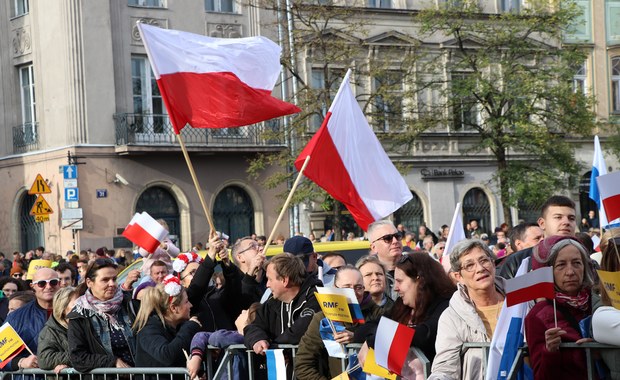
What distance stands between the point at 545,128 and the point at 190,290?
22911 mm

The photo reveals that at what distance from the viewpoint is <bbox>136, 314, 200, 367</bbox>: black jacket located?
835cm

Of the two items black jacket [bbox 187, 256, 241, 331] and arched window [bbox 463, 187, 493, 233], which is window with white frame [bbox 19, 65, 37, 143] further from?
black jacket [bbox 187, 256, 241, 331]

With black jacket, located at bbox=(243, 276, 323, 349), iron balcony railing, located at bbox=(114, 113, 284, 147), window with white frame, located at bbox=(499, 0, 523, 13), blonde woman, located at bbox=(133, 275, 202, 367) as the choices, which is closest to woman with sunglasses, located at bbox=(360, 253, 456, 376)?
black jacket, located at bbox=(243, 276, 323, 349)

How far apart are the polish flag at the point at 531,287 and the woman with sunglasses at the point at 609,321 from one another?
0.29 meters

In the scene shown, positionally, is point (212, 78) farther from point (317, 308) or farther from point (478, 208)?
point (478, 208)

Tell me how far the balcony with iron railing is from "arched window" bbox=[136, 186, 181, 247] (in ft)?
4.95

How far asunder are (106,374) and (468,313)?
3.31 metres

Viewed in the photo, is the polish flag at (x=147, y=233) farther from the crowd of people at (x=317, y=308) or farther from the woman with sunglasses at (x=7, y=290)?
the woman with sunglasses at (x=7, y=290)

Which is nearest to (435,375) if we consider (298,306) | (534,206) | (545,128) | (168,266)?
(298,306)

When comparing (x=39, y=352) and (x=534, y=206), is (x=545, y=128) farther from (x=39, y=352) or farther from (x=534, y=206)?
(x=39, y=352)

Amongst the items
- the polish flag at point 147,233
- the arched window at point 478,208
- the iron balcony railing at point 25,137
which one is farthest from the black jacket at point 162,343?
the arched window at point 478,208

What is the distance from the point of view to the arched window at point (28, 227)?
111ft

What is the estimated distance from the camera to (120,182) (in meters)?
32.8

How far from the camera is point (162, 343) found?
330 inches
